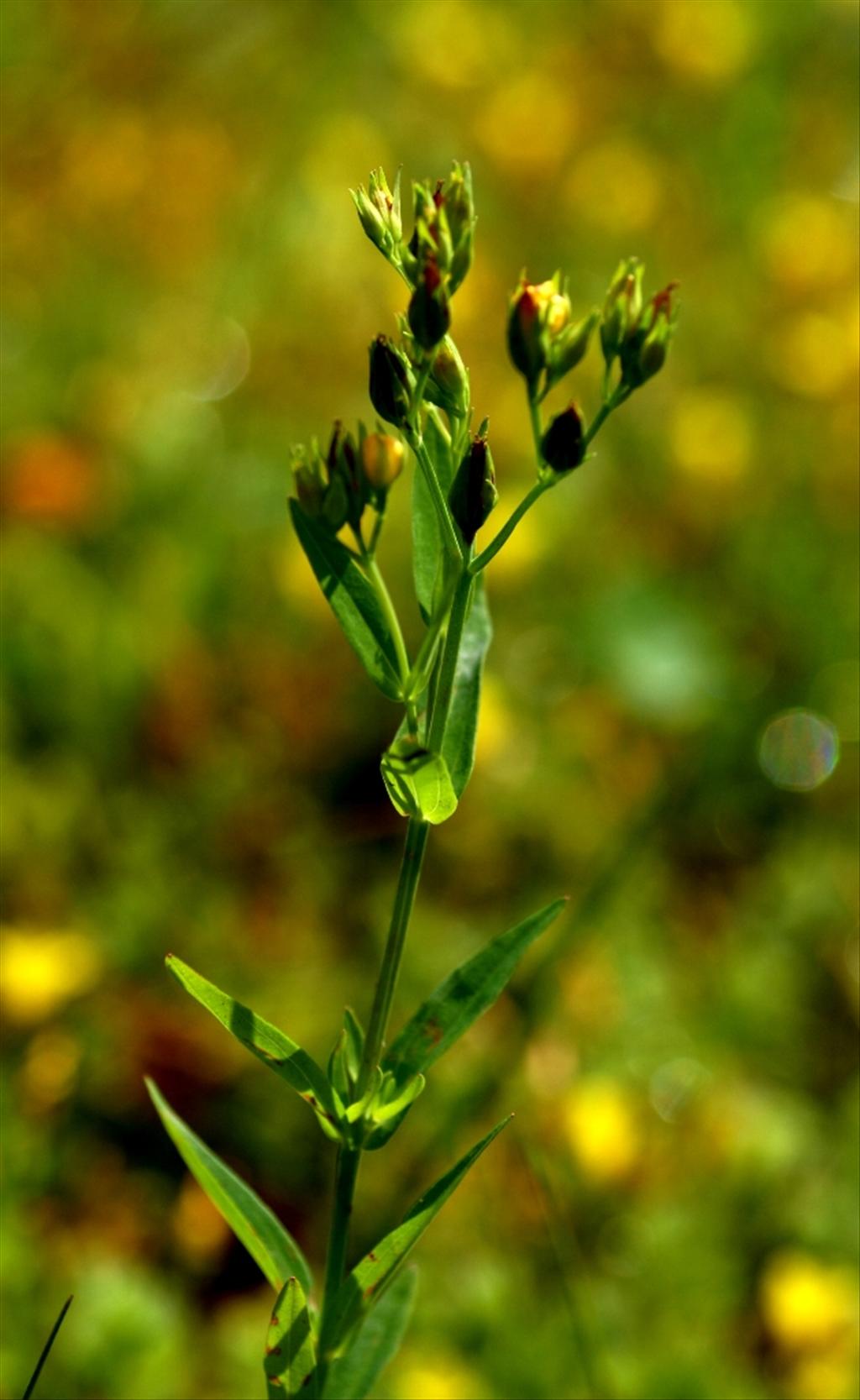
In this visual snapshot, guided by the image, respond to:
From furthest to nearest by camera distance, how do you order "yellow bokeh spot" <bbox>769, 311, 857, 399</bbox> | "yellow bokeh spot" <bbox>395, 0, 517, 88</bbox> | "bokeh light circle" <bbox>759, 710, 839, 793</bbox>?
1. "yellow bokeh spot" <bbox>395, 0, 517, 88</bbox>
2. "yellow bokeh spot" <bbox>769, 311, 857, 399</bbox>
3. "bokeh light circle" <bbox>759, 710, 839, 793</bbox>

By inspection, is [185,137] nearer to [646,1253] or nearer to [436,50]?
[436,50]

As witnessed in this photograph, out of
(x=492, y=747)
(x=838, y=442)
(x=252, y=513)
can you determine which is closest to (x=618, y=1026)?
(x=492, y=747)

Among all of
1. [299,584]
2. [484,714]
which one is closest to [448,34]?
[299,584]

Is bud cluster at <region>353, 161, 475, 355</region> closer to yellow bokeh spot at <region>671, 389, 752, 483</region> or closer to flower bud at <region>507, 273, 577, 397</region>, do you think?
flower bud at <region>507, 273, 577, 397</region>

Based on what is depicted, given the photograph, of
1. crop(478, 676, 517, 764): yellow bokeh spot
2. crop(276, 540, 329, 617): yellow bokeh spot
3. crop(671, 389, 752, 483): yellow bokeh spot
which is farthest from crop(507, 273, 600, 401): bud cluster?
crop(671, 389, 752, 483): yellow bokeh spot

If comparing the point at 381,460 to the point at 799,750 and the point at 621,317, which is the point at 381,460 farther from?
the point at 799,750
